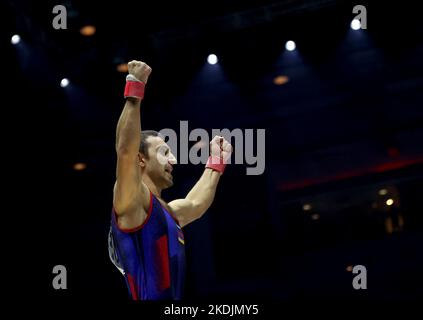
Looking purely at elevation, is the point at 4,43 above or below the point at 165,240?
above

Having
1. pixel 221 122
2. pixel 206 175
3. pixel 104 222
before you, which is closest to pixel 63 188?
pixel 104 222

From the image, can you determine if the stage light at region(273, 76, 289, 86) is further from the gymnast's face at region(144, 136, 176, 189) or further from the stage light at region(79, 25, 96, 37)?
the gymnast's face at region(144, 136, 176, 189)

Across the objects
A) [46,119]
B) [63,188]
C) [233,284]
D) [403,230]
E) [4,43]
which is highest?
[4,43]

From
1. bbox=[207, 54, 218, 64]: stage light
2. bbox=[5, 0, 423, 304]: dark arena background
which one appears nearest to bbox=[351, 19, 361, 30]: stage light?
bbox=[5, 0, 423, 304]: dark arena background

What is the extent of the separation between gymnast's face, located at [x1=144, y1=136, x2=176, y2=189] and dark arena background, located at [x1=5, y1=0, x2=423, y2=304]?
3.86 meters

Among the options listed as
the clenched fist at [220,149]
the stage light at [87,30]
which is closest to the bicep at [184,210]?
the clenched fist at [220,149]

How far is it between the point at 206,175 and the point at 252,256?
4.11 m

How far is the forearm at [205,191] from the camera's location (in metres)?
3.61

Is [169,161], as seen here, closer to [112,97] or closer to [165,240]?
[165,240]

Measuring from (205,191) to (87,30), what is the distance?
357 centimetres

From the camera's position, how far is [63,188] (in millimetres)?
8031

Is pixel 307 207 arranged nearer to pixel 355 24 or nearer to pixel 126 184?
pixel 355 24

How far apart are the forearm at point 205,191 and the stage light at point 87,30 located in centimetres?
341

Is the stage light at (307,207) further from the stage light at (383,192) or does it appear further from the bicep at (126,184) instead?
the bicep at (126,184)
